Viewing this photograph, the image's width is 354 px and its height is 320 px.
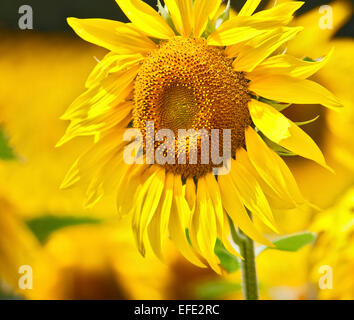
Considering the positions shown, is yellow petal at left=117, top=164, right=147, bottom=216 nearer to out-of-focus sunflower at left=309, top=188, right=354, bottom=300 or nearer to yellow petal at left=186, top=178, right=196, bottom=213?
yellow petal at left=186, top=178, right=196, bottom=213

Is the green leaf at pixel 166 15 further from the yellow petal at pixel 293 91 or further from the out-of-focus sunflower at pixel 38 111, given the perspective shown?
the out-of-focus sunflower at pixel 38 111

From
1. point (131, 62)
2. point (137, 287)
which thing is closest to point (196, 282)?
point (137, 287)

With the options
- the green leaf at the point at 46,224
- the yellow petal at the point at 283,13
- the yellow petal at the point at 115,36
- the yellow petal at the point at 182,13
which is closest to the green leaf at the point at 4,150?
the green leaf at the point at 46,224

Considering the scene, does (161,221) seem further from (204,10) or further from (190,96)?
(204,10)

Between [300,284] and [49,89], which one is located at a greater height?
[49,89]

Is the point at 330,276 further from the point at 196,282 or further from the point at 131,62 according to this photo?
the point at 131,62
